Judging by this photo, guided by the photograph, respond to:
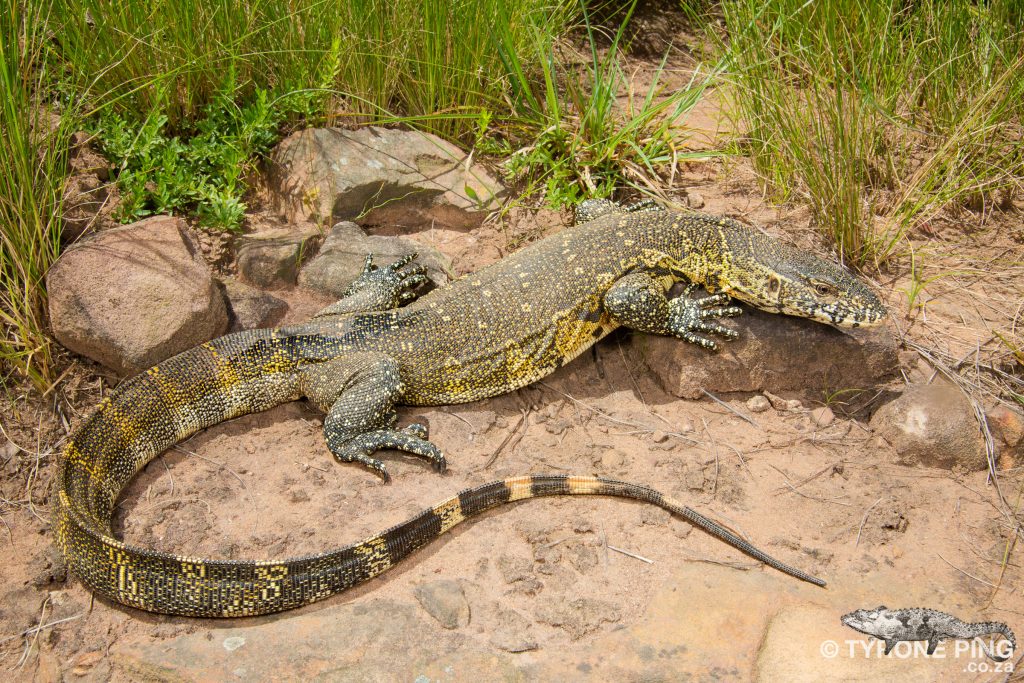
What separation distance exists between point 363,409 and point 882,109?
484cm

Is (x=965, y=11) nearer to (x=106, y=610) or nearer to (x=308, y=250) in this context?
(x=308, y=250)

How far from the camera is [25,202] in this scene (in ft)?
17.8

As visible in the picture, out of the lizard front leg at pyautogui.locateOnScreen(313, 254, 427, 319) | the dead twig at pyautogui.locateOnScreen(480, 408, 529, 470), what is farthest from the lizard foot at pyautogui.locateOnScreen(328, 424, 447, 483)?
the lizard front leg at pyautogui.locateOnScreen(313, 254, 427, 319)

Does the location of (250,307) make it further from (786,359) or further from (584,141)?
(786,359)

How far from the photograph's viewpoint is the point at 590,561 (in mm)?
4684

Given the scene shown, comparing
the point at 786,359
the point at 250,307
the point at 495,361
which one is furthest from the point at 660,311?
the point at 250,307

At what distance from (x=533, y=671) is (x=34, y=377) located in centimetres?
404

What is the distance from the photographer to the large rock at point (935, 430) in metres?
5.32

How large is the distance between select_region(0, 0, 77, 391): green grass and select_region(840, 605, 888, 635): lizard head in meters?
5.46

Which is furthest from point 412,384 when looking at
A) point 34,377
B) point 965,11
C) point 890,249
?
point 965,11

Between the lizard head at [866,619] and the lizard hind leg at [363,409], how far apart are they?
2.65 metres

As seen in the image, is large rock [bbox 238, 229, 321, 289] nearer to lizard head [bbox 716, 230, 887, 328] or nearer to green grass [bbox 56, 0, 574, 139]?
green grass [bbox 56, 0, 574, 139]

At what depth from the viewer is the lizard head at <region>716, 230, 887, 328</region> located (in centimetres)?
547

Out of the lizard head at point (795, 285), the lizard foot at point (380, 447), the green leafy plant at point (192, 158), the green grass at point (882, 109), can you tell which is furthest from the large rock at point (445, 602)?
the green grass at point (882, 109)
